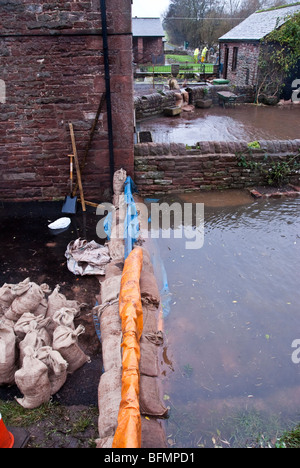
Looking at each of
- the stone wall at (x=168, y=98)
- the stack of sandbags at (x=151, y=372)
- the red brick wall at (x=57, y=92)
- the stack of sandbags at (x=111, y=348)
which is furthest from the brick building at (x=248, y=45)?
the stack of sandbags at (x=151, y=372)

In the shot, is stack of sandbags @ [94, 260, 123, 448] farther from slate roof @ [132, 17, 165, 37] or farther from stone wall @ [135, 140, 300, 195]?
slate roof @ [132, 17, 165, 37]

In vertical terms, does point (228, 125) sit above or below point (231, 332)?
above

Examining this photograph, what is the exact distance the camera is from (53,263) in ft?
17.0

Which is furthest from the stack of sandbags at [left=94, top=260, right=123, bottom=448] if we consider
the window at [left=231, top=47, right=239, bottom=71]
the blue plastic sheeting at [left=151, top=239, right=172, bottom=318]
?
the window at [left=231, top=47, right=239, bottom=71]

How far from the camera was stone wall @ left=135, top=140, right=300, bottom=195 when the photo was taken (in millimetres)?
7309

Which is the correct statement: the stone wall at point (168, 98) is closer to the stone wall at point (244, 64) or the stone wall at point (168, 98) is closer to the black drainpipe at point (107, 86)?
the stone wall at point (244, 64)

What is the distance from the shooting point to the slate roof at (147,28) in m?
35.3

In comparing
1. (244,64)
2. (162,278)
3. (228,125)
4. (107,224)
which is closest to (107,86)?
(107,224)

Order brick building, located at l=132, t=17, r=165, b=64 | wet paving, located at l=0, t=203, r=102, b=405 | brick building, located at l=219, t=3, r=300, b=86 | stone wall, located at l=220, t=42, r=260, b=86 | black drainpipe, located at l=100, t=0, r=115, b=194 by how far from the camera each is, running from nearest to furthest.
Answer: wet paving, located at l=0, t=203, r=102, b=405 → black drainpipe, located at l=100, t=0, r=115, b=194 → brick building, located at l=219, t=3, r=300, b=86 → stone wall, located at l=220, t=42, r=260, b=86 → brick building, located at l=132, t=17, r=165, b=64

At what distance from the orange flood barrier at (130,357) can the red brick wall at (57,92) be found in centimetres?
341

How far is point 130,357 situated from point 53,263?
2.80 m

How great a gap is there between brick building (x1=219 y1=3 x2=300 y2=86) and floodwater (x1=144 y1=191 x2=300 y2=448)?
54.6 feet

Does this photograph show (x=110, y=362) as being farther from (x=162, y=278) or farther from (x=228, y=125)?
(x=228, y=125)
